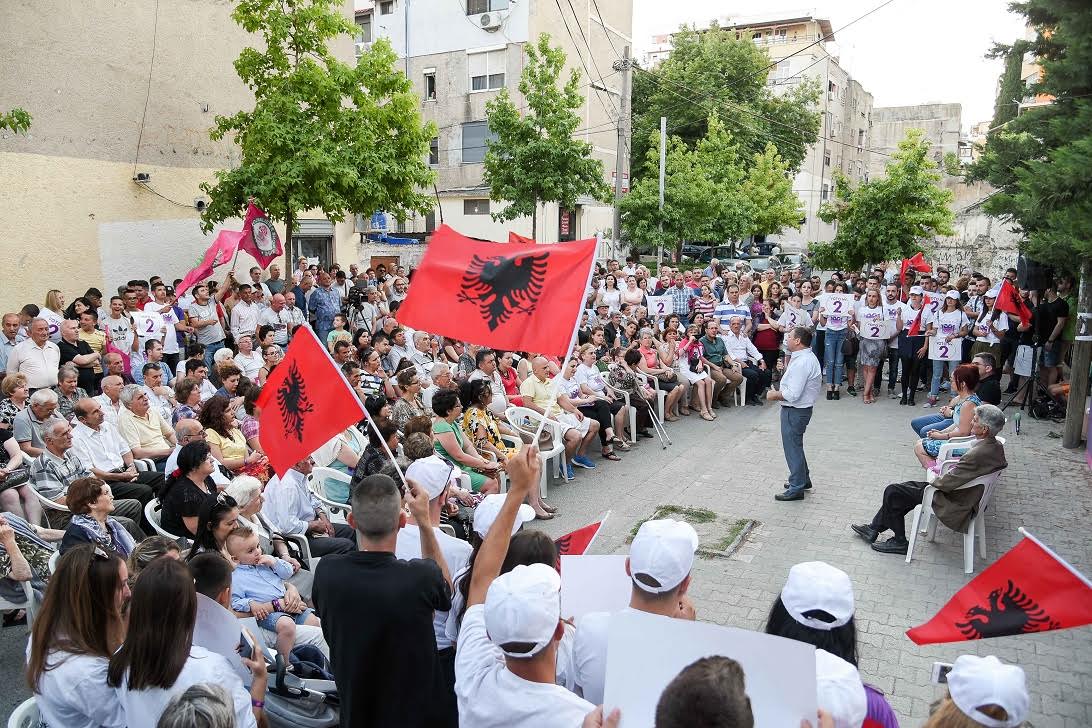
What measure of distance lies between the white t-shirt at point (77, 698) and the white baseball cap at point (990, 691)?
9.85 feet

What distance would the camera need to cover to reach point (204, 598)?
348cm

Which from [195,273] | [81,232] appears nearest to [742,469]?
[195,273]

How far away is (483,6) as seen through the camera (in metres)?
32.6

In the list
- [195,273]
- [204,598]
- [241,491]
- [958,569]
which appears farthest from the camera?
[195,273]

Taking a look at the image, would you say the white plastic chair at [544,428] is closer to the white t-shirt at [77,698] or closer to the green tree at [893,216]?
the white t-shirt at [77,698]

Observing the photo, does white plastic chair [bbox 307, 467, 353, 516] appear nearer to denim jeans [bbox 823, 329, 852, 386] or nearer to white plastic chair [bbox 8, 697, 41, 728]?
white plastic chair [bbox 8, 697, 41, 728]

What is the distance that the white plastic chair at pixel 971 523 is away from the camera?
6700 mm

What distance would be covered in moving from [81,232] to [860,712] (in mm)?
14712

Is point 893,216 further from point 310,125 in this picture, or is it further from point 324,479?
point 324,479

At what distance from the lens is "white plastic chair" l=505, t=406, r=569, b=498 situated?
884cm

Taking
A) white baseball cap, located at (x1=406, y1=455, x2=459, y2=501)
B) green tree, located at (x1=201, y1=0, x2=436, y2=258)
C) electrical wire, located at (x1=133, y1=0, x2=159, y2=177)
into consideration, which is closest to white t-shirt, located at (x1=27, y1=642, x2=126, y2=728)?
white baseball cap, located at (x1=406, y1=455, x2=459, y2=501)

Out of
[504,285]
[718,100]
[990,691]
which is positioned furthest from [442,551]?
[718,100]

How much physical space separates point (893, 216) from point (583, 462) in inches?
578

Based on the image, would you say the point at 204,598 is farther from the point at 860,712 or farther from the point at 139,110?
the point at 139,110
